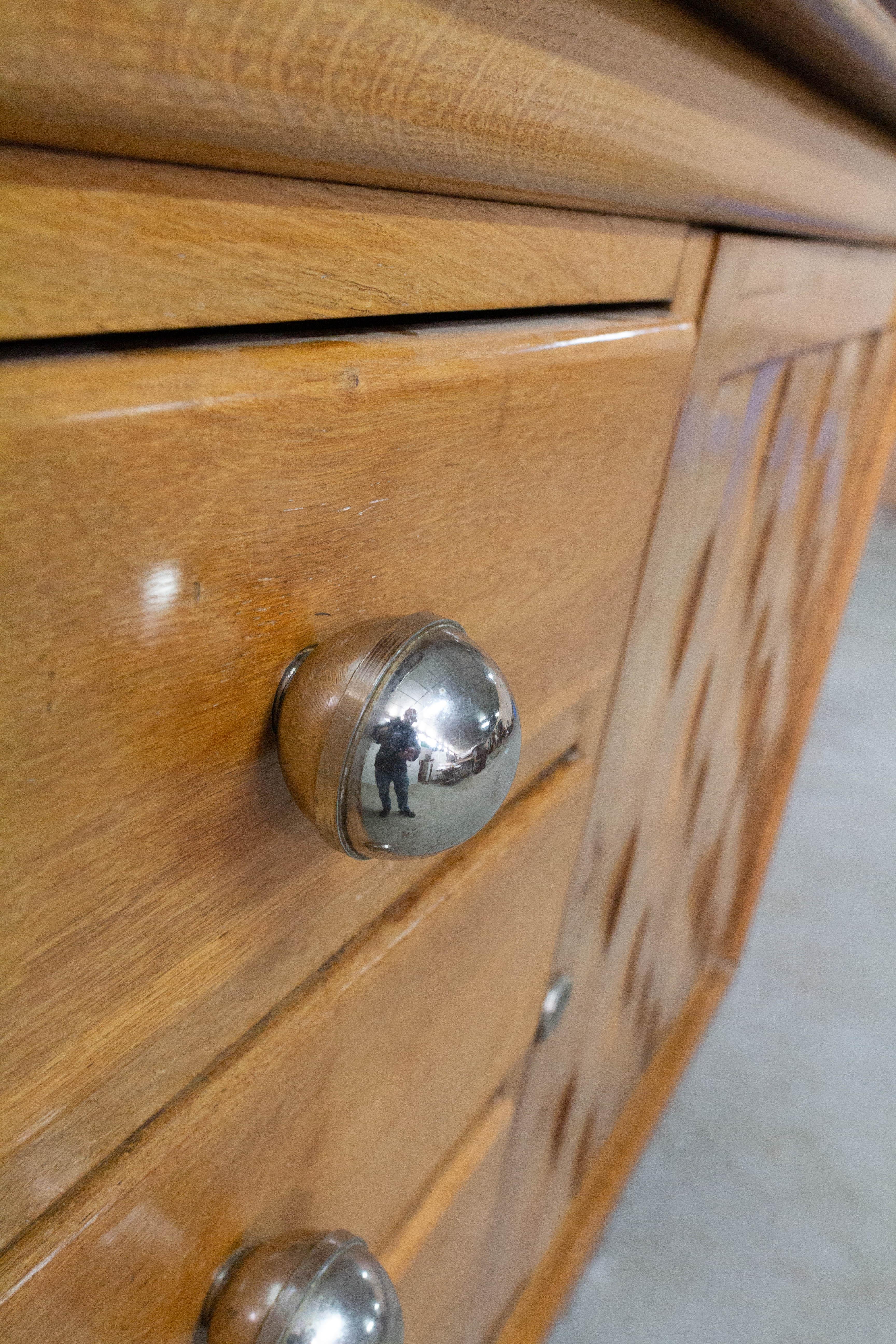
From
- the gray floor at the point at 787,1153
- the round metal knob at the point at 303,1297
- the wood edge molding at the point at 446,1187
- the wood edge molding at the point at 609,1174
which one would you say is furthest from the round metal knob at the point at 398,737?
the gray floor at the point at 787,1153

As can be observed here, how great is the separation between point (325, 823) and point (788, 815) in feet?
4.63

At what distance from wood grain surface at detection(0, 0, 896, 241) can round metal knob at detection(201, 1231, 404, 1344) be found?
0.23m

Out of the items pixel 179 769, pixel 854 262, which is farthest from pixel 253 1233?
pixel 854 262

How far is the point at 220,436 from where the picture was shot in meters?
0.15

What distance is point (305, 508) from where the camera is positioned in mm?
175

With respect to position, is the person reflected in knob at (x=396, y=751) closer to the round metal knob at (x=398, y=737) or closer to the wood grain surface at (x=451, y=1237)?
the round metal knob at (x=398, y=737)

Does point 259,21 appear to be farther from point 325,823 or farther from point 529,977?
point 529,977

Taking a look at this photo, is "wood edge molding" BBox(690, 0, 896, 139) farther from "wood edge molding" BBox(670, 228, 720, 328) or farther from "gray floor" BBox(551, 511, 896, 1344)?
"gray floor" BBox(551, 511, 896, 1344)

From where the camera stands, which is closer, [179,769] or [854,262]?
[179,769]

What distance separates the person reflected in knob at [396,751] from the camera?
0.16 m

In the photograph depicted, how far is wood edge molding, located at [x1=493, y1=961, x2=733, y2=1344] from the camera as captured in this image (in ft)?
2.32

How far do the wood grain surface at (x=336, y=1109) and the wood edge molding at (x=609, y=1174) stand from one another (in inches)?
16.1

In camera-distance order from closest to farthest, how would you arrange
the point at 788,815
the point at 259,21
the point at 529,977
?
the point at 259,21 < the point at 529,977 < the point at 788,815

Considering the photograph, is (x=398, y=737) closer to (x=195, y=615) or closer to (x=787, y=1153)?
(x=195, y=615)
